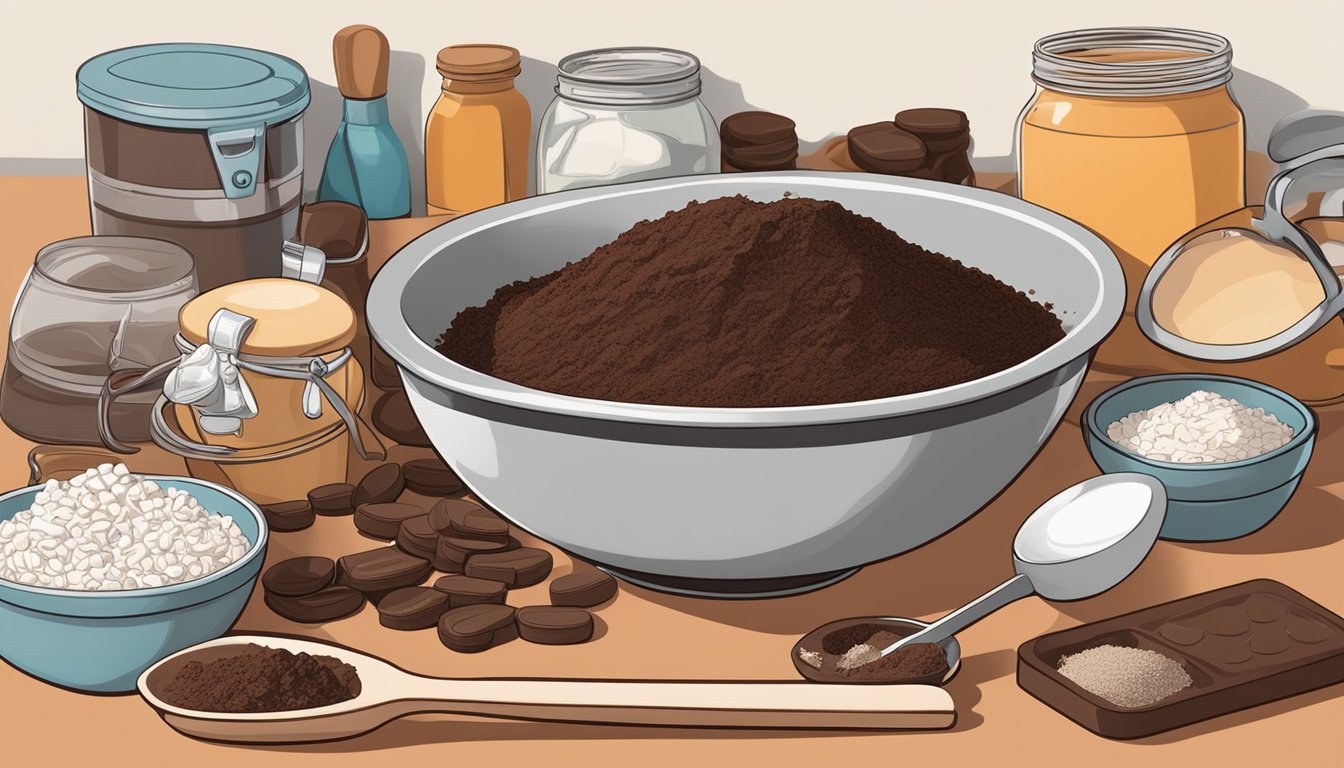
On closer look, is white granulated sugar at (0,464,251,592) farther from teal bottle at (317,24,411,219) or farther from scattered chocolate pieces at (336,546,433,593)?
Answer: teal bottle at (317,24,411,219)

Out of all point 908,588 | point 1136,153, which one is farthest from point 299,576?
point 1136,153

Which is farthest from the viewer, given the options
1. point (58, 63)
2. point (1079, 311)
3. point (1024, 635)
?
point (58, 63)

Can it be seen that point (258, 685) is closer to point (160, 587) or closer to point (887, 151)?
point (160, 587)

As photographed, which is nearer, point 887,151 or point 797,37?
point 887,151

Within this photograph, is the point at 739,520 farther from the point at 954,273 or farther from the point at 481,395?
the point at 954,273

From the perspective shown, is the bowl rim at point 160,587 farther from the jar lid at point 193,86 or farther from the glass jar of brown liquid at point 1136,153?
the glass jar of brown liquid at point 1136,153

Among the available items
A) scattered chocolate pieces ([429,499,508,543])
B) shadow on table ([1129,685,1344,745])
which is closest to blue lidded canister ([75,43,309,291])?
scattered chocolate pieces ([429,499,508,543])

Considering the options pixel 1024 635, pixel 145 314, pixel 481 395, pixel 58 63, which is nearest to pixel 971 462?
pixel 1024 635
